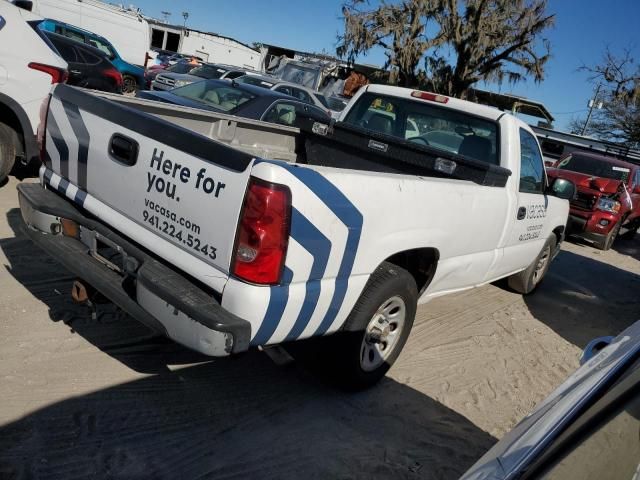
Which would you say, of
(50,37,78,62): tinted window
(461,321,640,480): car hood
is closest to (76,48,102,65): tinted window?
(50,37,78,62): tinted window

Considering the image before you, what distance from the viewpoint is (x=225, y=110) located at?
27.5 feet

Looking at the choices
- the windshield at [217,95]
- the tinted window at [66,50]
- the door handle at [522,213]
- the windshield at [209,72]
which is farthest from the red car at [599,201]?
the windshield at [209,72]

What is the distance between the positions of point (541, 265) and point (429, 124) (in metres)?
2.74

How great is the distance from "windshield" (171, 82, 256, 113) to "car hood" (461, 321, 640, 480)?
736 centimetres

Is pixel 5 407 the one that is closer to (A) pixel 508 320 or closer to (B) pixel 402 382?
(B) pixel 402 382

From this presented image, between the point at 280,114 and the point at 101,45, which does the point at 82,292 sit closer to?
the point at 280,114

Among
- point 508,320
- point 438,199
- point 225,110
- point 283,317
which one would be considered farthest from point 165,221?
point 225,110

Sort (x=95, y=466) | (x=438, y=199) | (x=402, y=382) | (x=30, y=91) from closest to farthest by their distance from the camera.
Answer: (x=95, y=466) < (x=438, y=199) < (x=402, y=382) < (x=30, y=91)

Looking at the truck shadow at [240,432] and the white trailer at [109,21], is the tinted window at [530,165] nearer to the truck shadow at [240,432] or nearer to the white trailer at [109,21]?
the truck shadow at [240,432]

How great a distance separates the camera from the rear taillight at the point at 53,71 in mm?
5648

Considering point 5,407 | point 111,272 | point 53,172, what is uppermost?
point 53,172

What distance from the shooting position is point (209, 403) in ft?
10.5

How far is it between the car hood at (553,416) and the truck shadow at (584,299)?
416cm

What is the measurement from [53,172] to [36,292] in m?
0.99
